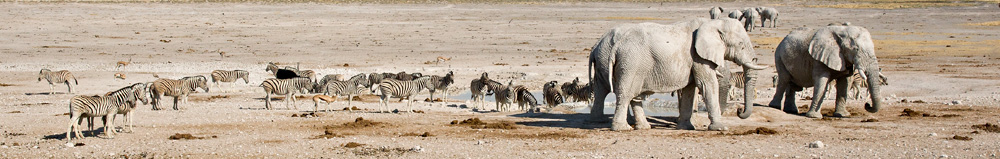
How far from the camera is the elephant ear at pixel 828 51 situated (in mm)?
16172

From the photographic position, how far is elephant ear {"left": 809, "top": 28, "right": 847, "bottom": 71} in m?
16.2

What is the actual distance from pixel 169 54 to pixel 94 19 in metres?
20.2

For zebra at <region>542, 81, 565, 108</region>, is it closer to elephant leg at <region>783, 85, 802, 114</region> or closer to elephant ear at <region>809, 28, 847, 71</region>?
elephant leg at <region>783, 85, 802, 114</region>

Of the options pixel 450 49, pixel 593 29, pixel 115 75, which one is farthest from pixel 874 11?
pixel 115 75

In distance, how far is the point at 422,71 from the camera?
29.4 meters

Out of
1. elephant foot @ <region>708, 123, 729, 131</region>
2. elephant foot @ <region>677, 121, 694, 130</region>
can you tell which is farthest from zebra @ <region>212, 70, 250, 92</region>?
elephant foot @ <region>708, 123, 729, 131</region>

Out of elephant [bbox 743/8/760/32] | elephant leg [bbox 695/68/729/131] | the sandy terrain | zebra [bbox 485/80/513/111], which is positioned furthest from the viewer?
elephant [bbox 743/8/760/32]

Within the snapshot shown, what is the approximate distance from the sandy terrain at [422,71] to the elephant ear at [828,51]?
34.9 inches

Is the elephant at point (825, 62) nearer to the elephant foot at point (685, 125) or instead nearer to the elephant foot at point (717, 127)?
the elephant foot at point (717, 127)

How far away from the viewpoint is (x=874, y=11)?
229 feet

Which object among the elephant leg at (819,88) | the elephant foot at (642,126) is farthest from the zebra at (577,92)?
the elephant foot at (642,126)

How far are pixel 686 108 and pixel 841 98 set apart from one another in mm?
3179

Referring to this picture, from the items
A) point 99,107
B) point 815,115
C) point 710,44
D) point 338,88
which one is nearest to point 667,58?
point 710,44

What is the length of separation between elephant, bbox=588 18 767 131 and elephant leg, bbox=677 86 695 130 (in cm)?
19
